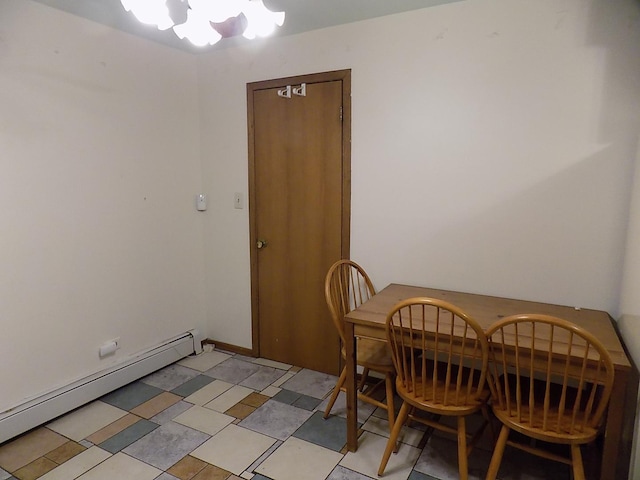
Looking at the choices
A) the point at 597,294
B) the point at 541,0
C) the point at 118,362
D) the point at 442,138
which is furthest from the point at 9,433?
the point at 541,0

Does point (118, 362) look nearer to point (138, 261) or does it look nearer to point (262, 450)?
point (138, 261)

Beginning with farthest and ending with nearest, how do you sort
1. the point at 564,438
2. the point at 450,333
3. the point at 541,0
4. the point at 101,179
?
the point at 101,179
the point at 541,0
the point at 450,333
the point at 564,438

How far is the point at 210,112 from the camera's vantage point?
320cm

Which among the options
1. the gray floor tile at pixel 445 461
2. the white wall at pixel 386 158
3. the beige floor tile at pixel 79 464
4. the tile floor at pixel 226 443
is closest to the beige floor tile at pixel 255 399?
the tile floor at pixel 226 443

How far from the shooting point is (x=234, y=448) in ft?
7.02

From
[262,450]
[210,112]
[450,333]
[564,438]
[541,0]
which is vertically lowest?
[262,450]

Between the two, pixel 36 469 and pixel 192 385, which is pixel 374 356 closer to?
pixel 192 385

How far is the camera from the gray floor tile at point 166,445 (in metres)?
2.05

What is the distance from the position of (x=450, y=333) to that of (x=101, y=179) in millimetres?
2269

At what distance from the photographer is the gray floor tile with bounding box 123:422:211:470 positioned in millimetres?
2049

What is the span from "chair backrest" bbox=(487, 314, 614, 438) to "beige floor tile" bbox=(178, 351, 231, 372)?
2119 millimetres

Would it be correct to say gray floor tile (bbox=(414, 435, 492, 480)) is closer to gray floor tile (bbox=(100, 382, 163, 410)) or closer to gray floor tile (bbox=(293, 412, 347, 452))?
gray floor tile (bbox=(293, 412, 347, 452))

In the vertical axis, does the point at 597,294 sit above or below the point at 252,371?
above

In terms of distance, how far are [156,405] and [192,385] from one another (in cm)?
30
